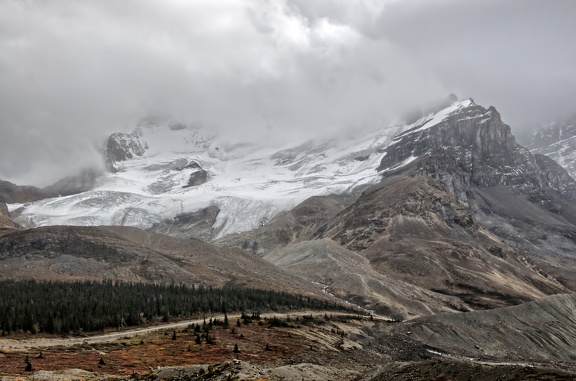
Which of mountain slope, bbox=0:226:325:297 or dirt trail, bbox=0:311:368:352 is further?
mountain slope, bbox=0:226:325:297

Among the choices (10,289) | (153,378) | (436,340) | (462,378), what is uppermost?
(10,289)

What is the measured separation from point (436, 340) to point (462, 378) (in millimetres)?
52565

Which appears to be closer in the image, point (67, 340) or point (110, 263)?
point (67, 340)

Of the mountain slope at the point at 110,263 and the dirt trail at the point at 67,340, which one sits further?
the mountain slope at the point at 110,263

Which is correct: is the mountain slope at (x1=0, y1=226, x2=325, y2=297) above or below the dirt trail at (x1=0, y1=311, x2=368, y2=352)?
above

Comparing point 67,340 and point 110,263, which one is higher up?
point 110,263

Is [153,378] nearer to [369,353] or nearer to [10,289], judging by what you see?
[369,353]

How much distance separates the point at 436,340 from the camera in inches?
3442

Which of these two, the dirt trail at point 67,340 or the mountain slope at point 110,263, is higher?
the mountain slope at point 110,263

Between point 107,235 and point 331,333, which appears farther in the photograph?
point 107,235

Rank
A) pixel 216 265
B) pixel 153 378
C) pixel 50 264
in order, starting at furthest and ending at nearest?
pixel 216 265 < pixel 50 264 < pixel 153 378

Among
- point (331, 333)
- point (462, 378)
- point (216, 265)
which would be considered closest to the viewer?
point (462, 378)

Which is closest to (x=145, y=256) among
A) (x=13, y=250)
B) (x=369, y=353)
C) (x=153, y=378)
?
(x=13, y=250)

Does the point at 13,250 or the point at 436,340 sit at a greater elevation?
the point at 13,250
